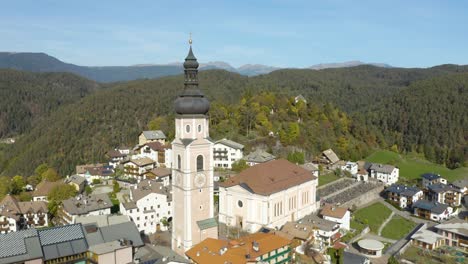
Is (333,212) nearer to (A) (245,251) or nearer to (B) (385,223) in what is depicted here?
(B) (385,223)

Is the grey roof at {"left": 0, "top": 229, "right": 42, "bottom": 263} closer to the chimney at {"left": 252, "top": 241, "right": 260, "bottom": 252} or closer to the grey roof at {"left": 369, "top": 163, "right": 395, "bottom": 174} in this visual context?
the chimney at {"left": 252, "top": 241, "right": 260, "bottom": 252}

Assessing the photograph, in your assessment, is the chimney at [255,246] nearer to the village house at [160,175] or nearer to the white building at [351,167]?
the village house at [160,175]

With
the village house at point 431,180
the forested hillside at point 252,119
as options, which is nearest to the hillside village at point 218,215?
the village house at point 431,180

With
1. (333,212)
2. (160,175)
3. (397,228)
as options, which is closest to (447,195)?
(397,228)

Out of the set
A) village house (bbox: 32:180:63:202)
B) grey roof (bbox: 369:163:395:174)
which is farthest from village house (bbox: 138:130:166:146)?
grey roof (bbox: 369:163:395:174)

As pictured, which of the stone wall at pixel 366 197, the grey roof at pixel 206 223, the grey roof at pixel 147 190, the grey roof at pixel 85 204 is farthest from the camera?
the stone wall at pixel 366 197
